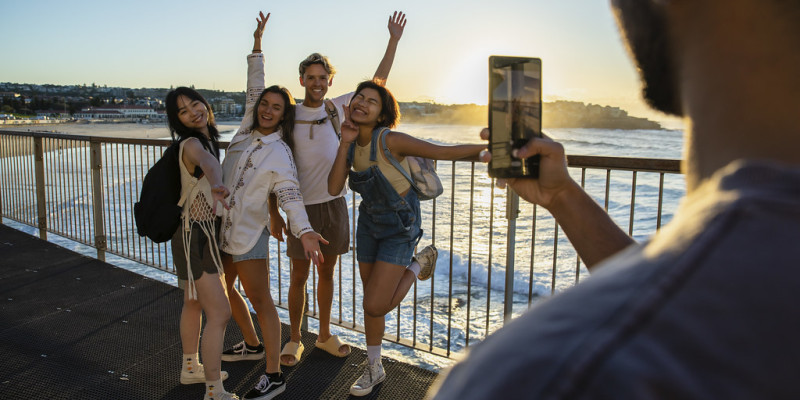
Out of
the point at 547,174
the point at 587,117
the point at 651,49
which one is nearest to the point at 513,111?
the point at 547,174

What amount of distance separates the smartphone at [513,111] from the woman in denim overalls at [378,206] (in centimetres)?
181

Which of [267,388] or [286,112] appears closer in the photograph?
[267,388]

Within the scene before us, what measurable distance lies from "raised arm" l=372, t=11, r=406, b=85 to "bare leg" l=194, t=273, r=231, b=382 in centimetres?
206

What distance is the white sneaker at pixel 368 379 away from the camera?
12.1ft

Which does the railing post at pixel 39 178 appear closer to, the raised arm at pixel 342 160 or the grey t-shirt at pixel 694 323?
the raised arm at pixel 342 160

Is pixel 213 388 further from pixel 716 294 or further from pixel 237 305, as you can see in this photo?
→ pixel 716 294

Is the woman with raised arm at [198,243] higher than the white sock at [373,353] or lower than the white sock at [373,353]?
higher

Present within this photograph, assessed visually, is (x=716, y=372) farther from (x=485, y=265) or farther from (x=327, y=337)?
(x=485, y=265)

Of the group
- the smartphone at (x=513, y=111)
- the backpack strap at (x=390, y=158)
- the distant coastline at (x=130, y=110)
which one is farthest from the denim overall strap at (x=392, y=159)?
the distant coastline at (x=130, y=110)

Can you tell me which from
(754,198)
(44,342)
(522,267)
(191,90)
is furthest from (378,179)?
(522,267)

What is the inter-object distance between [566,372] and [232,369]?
407 cm

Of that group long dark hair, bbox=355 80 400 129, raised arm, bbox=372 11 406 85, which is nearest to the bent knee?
long dark hair, bbox=355 80 400 129

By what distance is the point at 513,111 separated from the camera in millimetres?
1493

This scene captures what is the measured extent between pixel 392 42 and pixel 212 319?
2.63m
